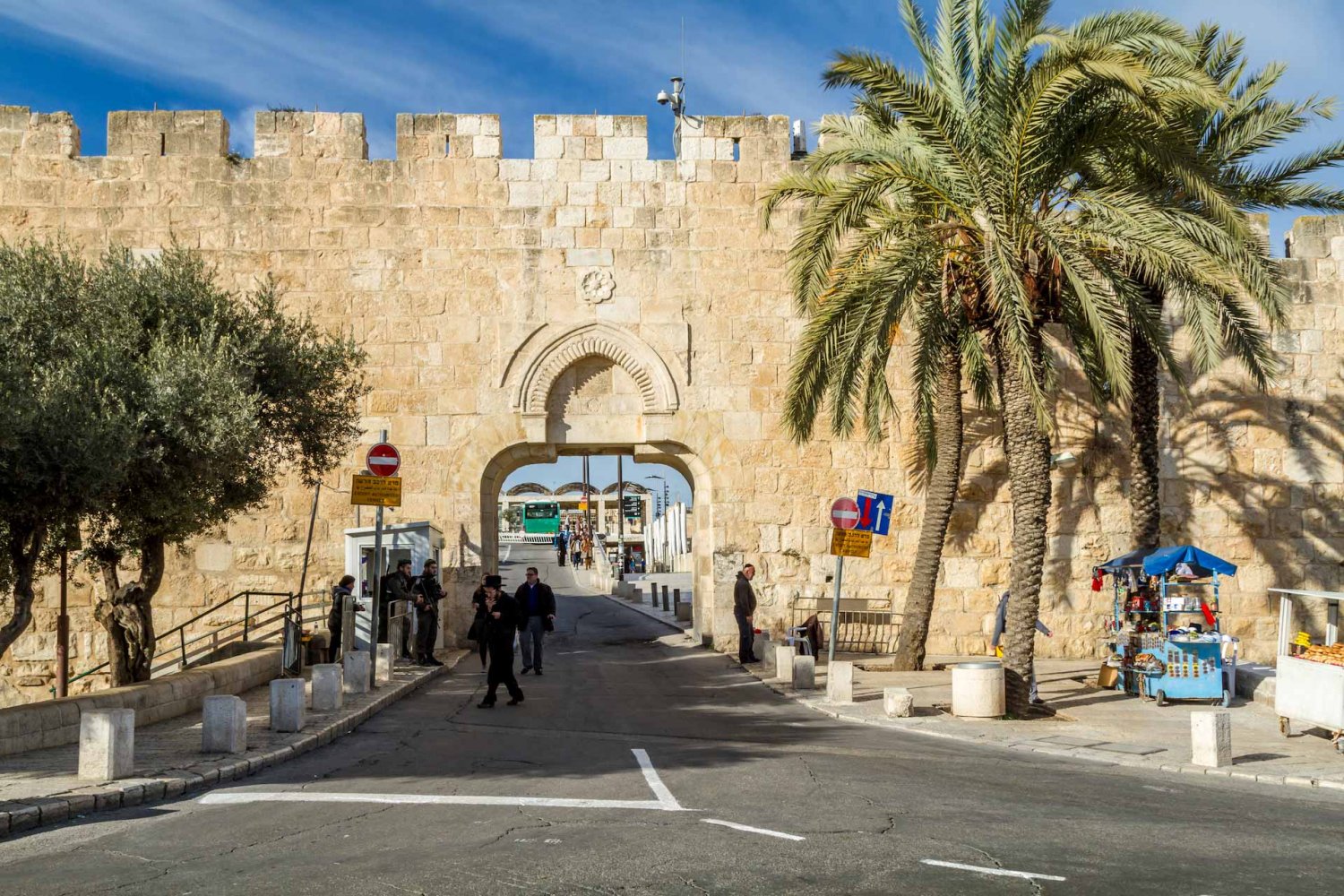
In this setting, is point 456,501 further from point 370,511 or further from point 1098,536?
point 1098,536

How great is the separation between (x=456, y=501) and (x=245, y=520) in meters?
3.41

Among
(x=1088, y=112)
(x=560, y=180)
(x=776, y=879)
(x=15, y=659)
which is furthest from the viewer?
(x=560, y=180)

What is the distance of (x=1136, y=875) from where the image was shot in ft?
20.7

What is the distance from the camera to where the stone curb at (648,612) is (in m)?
27.5

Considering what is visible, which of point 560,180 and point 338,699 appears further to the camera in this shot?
point 560,180

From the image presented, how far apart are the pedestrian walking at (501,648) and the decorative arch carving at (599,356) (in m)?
6.51

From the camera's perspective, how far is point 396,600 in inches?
699

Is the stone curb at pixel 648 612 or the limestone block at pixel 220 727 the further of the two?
the stone curb at pixel 648 612

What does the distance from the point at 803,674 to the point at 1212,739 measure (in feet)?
20.5

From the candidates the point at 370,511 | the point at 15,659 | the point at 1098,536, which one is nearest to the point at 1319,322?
the point at 1098,536

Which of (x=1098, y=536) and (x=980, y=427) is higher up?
(x=980, y=427)

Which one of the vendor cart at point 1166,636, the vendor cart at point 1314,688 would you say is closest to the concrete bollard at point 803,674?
the vendor cart at point 1166,636

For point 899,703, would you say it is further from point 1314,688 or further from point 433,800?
point 433,800

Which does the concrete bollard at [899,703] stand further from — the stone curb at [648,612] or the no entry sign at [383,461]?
the stone curb at [648,612]
